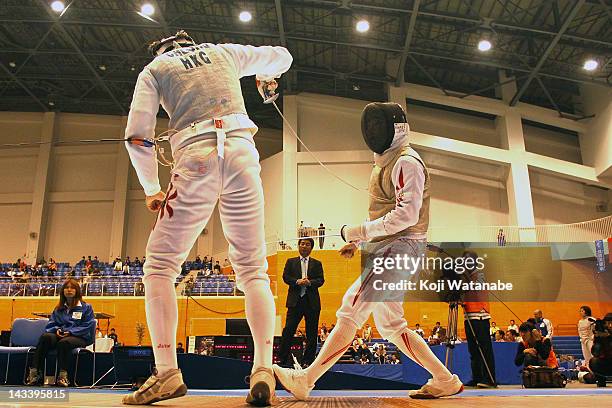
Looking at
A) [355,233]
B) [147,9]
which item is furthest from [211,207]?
[147,9]

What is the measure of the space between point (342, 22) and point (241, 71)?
599 inches

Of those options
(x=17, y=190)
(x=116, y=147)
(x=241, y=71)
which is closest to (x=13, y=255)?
(x=17, y=190)

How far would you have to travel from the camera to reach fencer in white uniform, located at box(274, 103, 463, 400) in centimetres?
271

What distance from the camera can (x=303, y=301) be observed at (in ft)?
19.5

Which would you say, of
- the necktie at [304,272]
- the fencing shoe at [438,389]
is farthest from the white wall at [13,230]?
the fencing shoe at [438,389]

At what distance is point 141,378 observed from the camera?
4.64 m

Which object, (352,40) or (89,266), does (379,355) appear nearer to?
(352,40)

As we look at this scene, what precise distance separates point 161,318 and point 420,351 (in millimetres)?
1471

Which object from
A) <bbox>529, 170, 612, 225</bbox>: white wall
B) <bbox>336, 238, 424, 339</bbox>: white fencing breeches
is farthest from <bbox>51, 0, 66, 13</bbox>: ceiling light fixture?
<bbox>529, 170, 612, 225</bbox>: white wall

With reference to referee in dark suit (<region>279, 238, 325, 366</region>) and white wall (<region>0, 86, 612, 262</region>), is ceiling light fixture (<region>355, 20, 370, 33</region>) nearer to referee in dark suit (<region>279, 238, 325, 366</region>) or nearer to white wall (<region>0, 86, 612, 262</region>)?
white wall (<region>0, 86, 612, 262</region>)

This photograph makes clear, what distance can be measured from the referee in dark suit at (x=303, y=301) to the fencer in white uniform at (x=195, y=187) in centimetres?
359

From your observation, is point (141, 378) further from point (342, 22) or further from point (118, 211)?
point (118, 211)

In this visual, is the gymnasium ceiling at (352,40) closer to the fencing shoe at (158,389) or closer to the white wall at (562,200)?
the white wall at (562,200)

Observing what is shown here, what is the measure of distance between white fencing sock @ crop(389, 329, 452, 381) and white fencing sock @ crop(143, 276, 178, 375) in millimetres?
1287
